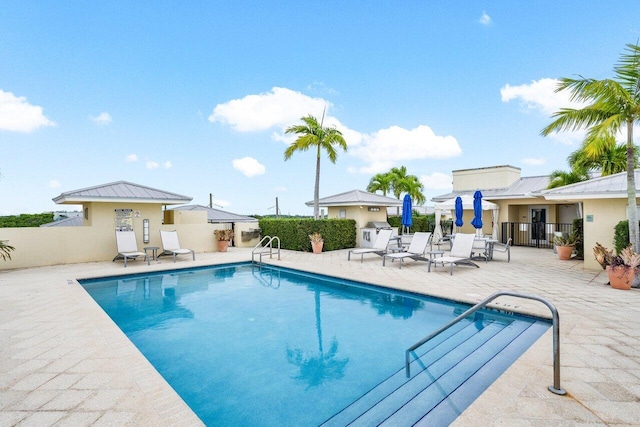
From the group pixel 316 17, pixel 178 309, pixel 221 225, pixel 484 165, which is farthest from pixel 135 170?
pixel 484 165

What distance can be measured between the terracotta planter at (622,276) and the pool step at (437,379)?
3659mm

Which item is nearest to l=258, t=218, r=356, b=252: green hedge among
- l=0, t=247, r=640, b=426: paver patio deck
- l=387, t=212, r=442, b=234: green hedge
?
l=387, t=212, r=442, b=234: green hedge

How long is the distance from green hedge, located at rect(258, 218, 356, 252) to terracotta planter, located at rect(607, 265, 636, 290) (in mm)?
10357

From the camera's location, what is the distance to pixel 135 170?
78.4ft

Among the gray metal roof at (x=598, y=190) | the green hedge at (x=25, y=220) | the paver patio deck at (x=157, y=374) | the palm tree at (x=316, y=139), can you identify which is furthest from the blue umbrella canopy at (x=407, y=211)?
the green hedge at (x=25, y=220)

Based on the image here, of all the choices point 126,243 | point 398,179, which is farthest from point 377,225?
point 398,179

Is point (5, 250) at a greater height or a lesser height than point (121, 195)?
lesser

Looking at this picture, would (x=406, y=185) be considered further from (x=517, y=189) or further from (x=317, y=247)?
(x=317, y=247)

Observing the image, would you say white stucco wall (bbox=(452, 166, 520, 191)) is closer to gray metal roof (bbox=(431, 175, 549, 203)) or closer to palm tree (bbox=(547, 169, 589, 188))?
gray metal roof (bbox=(431, 175, 549, 203))

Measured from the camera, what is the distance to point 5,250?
10844 millimetres

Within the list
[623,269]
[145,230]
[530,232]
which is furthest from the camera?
[530,232]

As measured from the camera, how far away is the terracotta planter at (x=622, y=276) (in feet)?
24.7

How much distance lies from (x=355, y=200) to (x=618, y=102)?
10.5 metres

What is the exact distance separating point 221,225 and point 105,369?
1360 centimetres
